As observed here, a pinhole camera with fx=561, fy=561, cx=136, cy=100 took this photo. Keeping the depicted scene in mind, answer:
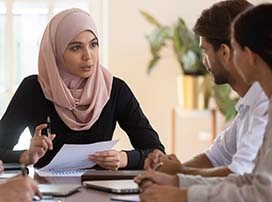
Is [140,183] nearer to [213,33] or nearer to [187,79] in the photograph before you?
[213,33]

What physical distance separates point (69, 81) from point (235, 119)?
32.7 inches

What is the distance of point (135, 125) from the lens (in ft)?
8.01

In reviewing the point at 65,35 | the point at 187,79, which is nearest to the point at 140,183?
the point at 65,35

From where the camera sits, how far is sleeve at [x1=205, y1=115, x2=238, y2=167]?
195cm

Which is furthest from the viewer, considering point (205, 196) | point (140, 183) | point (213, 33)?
point (213, 33)

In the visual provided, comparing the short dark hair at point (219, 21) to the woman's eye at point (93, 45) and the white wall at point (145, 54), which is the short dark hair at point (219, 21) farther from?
the white wall at point (145, 54)

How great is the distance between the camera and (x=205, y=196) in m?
1.24

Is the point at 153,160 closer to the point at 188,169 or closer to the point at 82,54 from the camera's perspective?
the point at 188,169

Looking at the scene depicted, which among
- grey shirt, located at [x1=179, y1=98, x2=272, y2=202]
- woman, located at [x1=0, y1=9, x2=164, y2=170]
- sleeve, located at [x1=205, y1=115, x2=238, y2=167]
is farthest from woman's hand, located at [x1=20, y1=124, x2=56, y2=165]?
grey shirt, located at [x1=179, y1=98, x2=272, y2=202]

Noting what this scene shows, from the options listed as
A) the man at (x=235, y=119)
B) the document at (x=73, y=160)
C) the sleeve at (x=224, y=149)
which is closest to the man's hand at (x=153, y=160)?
the man at (x=235, y=119)

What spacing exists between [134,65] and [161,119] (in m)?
0.47

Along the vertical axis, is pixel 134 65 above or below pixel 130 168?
above

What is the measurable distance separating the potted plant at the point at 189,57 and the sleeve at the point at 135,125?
1.69 m

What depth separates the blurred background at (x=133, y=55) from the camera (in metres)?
4.21
